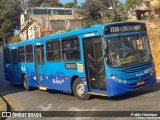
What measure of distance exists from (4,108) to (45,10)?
5645cm

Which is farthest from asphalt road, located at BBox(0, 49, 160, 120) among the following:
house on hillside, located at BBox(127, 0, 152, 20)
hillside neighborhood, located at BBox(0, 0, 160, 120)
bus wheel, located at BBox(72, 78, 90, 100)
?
house on hillside, located at BBox(127, 0, 152, 20)

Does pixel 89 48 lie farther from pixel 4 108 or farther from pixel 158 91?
pixel 4 108

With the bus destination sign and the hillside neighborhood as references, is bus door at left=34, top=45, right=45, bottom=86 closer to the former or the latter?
the hillside neighborhood

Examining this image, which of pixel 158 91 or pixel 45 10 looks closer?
pixel 158 91

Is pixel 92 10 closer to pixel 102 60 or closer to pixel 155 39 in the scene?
pixel 155 39

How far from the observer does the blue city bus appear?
36.8ft

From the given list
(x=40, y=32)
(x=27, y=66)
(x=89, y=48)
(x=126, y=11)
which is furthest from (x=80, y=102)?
(x=40, y=32)

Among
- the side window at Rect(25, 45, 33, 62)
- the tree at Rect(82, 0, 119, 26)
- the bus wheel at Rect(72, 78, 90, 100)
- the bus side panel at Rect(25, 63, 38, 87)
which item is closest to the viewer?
the bus wheel at Rect(72, 78, 90, 100)

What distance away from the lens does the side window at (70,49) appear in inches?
500

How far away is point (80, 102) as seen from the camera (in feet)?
40.4

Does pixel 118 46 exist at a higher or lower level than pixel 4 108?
higher

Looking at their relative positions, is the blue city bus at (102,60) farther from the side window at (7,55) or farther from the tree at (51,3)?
the tree at (51,3)

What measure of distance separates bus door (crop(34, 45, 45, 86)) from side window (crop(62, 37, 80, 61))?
2.42 meters

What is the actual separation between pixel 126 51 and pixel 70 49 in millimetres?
2646
